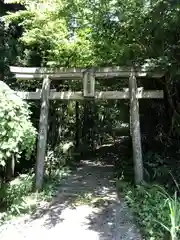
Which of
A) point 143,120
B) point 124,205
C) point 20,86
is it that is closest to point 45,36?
point 20,86

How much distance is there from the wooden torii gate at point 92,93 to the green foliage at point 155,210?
576 millimetres

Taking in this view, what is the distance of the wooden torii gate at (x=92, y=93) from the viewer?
6566 mm

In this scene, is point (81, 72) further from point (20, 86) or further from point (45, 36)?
point (20, 86)

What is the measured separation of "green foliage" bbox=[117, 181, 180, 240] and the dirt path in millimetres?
175

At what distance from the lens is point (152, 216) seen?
4.96m

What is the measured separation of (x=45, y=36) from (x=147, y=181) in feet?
14.2

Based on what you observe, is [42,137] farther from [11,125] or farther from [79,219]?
[79,219]

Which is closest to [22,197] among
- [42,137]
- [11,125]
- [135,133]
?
[42,137]

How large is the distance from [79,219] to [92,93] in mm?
2488

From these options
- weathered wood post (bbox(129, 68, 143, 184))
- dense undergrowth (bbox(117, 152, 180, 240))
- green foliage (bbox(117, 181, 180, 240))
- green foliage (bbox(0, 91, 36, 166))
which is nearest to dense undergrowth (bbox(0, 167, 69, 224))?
green foliage (bbox(0, 91, 36, 166))

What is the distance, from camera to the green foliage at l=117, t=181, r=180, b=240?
14.4 ft

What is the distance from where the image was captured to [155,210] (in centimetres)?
505

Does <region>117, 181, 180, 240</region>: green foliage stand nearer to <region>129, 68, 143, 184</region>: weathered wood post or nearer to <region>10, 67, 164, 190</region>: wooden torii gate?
<region>129, 68, 143, 184</region>: weathered wood post

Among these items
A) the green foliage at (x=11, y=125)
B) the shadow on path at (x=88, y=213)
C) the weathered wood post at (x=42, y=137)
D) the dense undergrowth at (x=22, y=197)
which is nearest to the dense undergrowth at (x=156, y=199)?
the shadow on path at (x=88, y=213)
